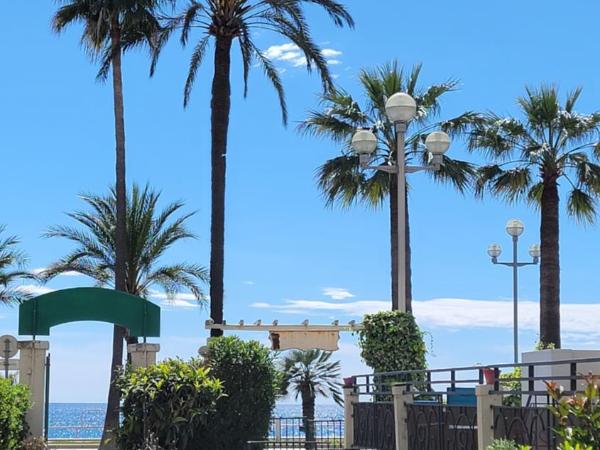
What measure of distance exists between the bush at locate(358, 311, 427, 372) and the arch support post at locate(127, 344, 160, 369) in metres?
4.74

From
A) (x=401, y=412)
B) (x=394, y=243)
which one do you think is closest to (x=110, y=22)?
(x=394, y=243)

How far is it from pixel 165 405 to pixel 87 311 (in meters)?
3.80

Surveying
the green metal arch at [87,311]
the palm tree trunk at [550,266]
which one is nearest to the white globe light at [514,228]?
the palm tree trunk at [550,266]

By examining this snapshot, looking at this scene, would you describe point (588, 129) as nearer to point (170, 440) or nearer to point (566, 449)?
point (170, 440)

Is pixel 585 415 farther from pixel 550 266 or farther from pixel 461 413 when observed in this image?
pixel 550 266

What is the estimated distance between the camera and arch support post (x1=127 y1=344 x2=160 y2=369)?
2208cm

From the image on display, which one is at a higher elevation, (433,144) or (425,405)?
(433,144)

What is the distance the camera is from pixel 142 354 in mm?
22234

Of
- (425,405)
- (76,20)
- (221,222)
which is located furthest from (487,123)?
(425,405)

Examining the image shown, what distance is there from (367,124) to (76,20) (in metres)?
10.6

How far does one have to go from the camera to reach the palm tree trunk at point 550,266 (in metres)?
29.0

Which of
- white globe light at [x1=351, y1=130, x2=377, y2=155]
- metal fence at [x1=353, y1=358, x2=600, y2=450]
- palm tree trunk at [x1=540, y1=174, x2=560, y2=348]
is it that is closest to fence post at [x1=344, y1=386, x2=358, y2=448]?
metal fence at [x1=353, y1=358, x2=600, y2=450]

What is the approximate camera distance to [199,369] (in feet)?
65.2

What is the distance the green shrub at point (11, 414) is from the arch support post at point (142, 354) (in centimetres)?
248
